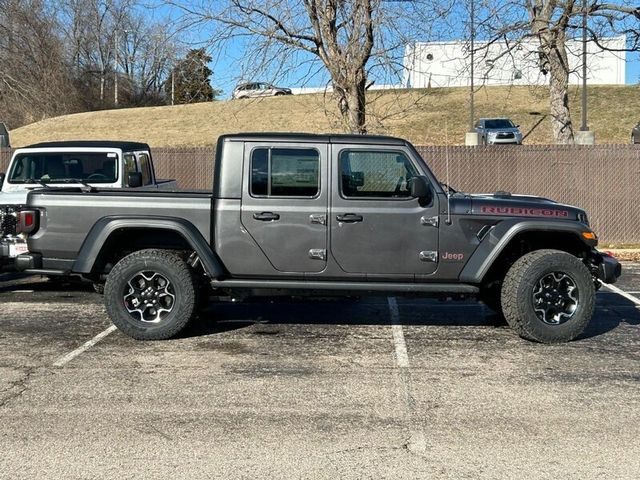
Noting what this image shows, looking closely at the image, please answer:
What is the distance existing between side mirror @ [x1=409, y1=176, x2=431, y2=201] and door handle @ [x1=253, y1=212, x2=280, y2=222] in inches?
50.4

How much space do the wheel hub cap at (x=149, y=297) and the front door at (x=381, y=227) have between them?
1654 millimetres

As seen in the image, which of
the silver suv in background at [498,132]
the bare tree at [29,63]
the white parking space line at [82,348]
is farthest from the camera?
the bare tree at [29,63]

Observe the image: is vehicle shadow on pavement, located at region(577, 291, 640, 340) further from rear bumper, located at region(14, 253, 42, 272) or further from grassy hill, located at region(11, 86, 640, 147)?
grassy hill, located at region(11, 86, 640, 147)

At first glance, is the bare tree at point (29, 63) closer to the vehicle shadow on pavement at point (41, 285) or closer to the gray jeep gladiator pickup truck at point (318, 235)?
the vehicle shadow on pavement at point (41, 285)

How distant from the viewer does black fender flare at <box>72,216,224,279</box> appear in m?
6.61

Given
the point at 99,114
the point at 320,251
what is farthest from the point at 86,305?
the point at 99,114

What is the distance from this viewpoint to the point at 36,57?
51594 millimetres

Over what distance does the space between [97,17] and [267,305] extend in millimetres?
60846

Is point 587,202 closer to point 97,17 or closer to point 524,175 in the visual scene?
point 524,175

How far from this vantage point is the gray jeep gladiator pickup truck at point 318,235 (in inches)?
262

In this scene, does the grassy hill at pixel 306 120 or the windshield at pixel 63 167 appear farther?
the grassy hill at pixel 306 120

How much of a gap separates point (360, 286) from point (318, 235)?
0.62 meters

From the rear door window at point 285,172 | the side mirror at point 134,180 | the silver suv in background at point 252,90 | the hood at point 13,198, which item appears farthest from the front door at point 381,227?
the silver suv in background at point 252,90

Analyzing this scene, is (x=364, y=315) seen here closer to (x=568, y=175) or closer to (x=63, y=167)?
(x=63, y=167)
